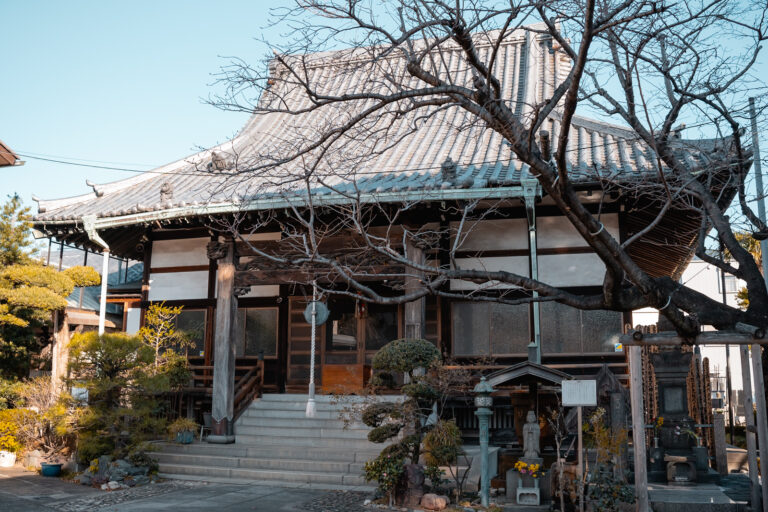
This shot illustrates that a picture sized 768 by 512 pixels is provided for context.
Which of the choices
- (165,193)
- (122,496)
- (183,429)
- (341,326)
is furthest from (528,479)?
(165,193)

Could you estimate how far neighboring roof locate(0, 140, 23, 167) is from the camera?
1359 centimetres

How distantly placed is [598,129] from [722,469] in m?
7.54

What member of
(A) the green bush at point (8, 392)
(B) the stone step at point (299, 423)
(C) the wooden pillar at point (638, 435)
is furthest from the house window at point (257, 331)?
(C) the wooden pillar at point (638, 435)

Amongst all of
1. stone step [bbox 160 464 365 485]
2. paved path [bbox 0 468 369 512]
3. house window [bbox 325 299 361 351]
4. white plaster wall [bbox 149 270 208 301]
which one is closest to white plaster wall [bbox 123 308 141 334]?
white plaster wall [bbox 149 270 208 301]

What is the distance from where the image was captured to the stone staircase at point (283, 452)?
11.5 m

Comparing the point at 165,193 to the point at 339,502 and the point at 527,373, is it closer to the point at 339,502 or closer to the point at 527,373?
the point at 339,502

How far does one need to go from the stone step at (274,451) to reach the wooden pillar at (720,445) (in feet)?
19.7

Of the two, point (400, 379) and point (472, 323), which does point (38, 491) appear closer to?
point (400, 379)

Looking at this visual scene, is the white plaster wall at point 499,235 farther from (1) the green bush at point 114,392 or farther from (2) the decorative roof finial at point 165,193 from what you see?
(1) the green bush at point 114,392

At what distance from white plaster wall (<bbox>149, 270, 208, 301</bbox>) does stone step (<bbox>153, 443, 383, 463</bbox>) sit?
440cm

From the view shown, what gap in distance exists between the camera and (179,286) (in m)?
16.9

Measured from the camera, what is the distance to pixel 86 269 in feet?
52.3

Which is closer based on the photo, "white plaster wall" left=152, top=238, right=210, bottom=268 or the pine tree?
the pine tree

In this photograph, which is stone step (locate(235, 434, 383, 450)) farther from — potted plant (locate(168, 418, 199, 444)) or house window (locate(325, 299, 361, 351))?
house window (locate(325, 299, 361, 351))
